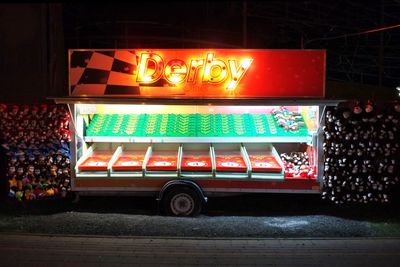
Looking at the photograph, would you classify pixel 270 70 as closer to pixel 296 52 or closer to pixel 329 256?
pixel 296 52

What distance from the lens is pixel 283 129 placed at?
910cm

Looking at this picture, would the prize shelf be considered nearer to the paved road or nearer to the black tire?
the black tire

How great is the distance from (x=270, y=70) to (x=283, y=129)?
124cm

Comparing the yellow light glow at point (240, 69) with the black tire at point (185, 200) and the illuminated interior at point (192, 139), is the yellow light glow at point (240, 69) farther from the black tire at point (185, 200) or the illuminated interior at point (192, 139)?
the black tire at point (185, 200)

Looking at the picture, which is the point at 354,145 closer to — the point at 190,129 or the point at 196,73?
the point at 190,129

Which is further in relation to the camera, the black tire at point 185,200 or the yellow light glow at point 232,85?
the yellow light glow at point 232,85

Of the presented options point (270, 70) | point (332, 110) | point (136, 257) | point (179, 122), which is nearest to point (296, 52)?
point (270, 70)

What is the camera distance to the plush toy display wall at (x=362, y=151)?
8.62 meters

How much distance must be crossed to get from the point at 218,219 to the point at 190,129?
1948mm

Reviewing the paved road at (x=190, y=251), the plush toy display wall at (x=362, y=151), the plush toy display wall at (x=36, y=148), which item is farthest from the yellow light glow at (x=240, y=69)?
the plush toy display wall at (x=36, y=148)

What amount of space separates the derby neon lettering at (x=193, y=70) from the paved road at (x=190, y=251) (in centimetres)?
318

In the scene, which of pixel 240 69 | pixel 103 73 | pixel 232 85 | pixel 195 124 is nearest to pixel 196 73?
pixel 232 85

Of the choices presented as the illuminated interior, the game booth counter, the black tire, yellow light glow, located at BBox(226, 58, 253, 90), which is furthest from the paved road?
yellow light glow, located at BBox(226, 58, 253, 90)

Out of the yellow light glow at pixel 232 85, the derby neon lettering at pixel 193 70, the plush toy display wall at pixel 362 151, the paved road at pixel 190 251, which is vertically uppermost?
the derby neon lettering at pixel 193 70
